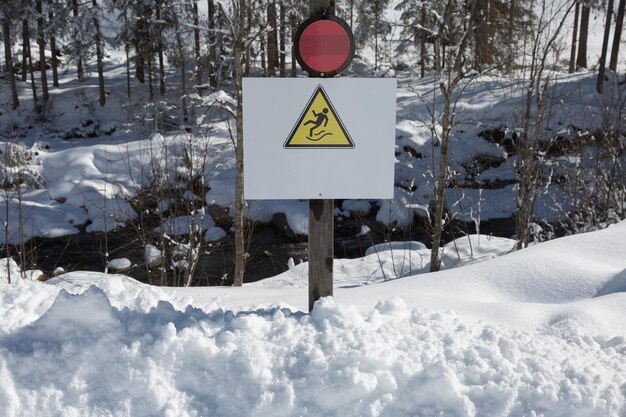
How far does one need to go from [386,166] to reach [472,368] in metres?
1.25

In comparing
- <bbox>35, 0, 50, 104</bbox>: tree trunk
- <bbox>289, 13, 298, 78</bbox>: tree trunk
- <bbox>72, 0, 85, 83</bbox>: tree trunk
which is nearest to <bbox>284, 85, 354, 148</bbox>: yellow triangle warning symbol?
<bbox>289, 13, 298, 78</bbox>: tree trunk

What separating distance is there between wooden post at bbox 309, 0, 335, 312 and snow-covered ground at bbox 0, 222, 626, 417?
9.4 inches

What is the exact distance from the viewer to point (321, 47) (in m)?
3.35

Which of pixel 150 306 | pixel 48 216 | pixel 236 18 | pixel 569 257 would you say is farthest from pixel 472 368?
pixel 48 216

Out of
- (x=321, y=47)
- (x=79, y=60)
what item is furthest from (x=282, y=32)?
(x=79, y=60)

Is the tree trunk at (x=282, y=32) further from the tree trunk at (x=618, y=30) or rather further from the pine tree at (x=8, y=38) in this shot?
the tree trunk at (x=618, y=30)

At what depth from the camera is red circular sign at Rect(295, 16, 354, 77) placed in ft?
11.0

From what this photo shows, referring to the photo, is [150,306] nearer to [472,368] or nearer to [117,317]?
[117,317]

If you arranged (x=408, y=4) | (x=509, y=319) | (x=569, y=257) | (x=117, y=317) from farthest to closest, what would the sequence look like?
(x=408, y=4) → (x=569, y=257) → (x=509, y=319) → (x=117, y=317)

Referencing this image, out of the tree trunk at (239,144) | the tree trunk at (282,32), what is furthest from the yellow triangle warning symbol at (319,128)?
the tree trunk at (239,144)

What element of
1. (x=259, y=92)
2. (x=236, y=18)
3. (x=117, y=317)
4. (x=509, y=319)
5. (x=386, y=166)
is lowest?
(x=509, y=319)

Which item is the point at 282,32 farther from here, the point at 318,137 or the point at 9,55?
the point at 9,55

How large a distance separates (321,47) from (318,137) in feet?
1.71

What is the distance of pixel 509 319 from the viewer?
3.77m
